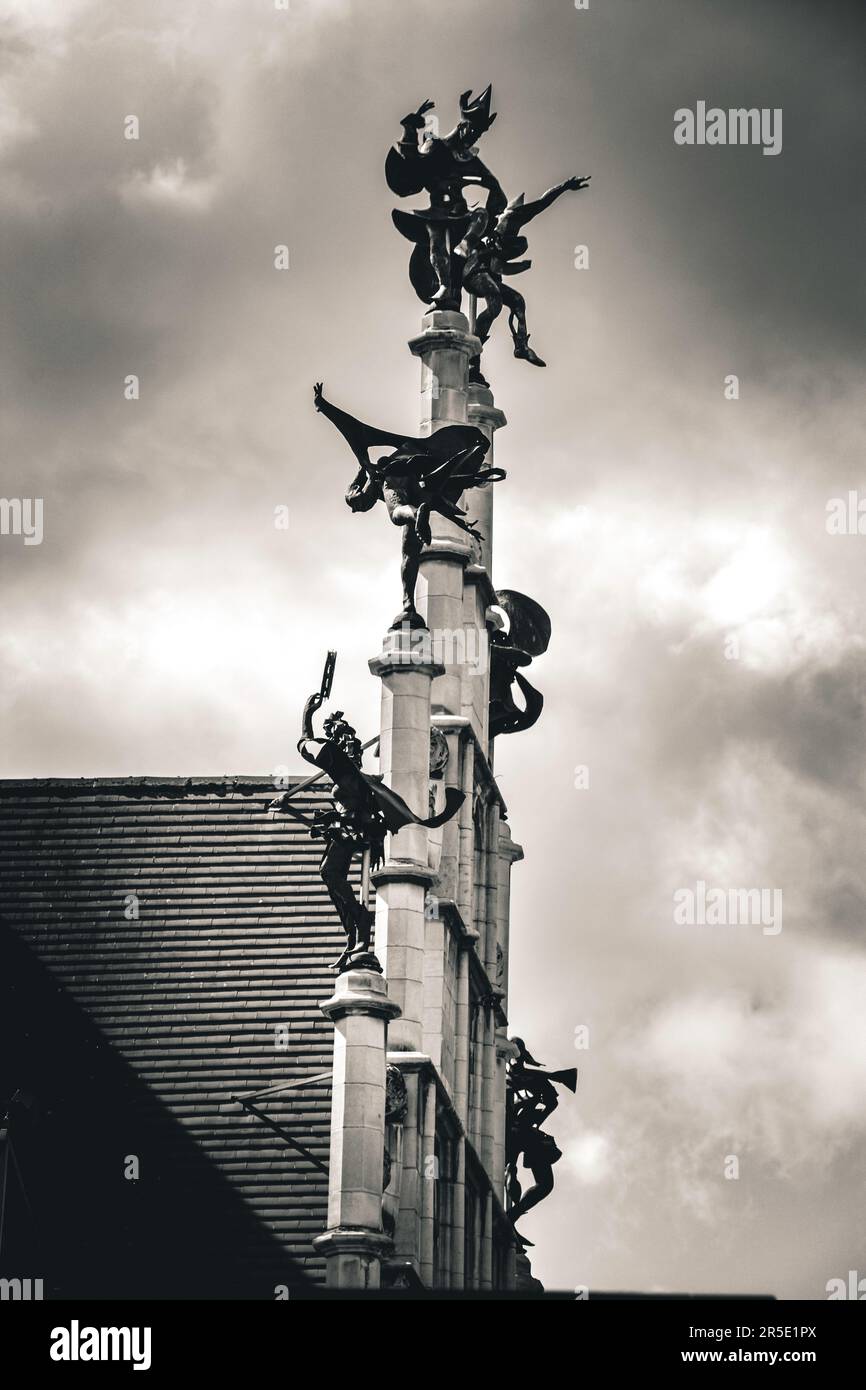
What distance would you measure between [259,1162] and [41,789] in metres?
8.98

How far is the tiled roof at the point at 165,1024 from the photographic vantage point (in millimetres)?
47375

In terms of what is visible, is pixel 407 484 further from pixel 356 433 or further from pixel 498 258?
pixel 498 258

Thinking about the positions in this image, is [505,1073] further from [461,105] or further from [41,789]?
[461,105]

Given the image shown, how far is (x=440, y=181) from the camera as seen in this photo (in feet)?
175

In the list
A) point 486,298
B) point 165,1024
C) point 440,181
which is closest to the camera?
point 165,1024

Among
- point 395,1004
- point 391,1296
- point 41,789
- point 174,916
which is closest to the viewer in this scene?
point 391,1296

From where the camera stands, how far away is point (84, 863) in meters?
53.6

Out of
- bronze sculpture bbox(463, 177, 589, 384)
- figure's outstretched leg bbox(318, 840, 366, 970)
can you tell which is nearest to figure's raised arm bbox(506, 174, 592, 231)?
bronze sculpture bbox(463, 177, 589, 384)

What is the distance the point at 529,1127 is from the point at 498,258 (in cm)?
1197

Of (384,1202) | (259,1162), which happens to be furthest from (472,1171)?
(384,1202)

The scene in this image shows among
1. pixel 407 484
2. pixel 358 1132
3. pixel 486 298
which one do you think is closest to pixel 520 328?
pixel 486 298

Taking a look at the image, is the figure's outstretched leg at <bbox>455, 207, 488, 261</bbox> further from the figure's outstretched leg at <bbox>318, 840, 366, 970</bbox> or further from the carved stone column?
the carved stone column

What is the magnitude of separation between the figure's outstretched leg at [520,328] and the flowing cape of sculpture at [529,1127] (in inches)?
376

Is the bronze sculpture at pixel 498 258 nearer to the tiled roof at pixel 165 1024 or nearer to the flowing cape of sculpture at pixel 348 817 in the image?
the tiled roof at pixel 165 1024
